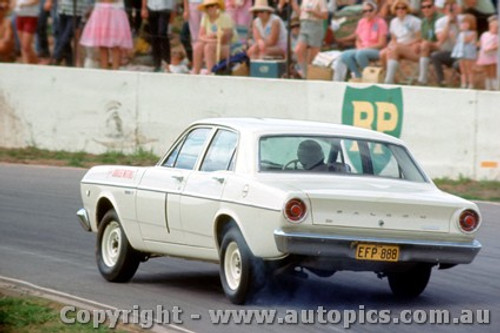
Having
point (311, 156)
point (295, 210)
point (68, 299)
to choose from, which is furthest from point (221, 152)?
point (68, 299)

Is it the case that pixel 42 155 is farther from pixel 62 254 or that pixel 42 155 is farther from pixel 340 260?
pixel 340 260

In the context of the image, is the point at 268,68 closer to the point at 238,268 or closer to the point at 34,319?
the point at 238,268

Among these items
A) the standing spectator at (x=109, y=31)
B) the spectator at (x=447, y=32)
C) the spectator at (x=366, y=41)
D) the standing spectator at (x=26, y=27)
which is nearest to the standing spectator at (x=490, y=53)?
the spectator at (x=447, y=32)

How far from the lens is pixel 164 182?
9305mm

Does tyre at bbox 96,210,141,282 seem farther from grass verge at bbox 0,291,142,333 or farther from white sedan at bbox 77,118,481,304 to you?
grass verge at bbox 0,291,142,333

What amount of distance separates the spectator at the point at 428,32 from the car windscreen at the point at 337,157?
27.7 feet

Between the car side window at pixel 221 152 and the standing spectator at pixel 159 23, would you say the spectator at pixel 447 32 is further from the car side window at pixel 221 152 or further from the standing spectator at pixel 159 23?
the car side window at pixel 221 152

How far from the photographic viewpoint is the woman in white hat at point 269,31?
19.0m

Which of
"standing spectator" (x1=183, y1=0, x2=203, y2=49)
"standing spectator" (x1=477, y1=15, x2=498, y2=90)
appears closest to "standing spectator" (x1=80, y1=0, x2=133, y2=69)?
"standing spectator" (x1=183, y1=0, x2=203, y2=49)

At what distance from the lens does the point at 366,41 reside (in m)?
18.1

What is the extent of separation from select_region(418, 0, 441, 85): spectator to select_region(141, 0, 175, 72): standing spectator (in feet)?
14.4

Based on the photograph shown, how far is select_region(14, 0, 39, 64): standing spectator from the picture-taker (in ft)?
68.9

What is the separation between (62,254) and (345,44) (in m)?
8.37

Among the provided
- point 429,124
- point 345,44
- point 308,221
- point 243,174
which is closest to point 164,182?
point 243,174
